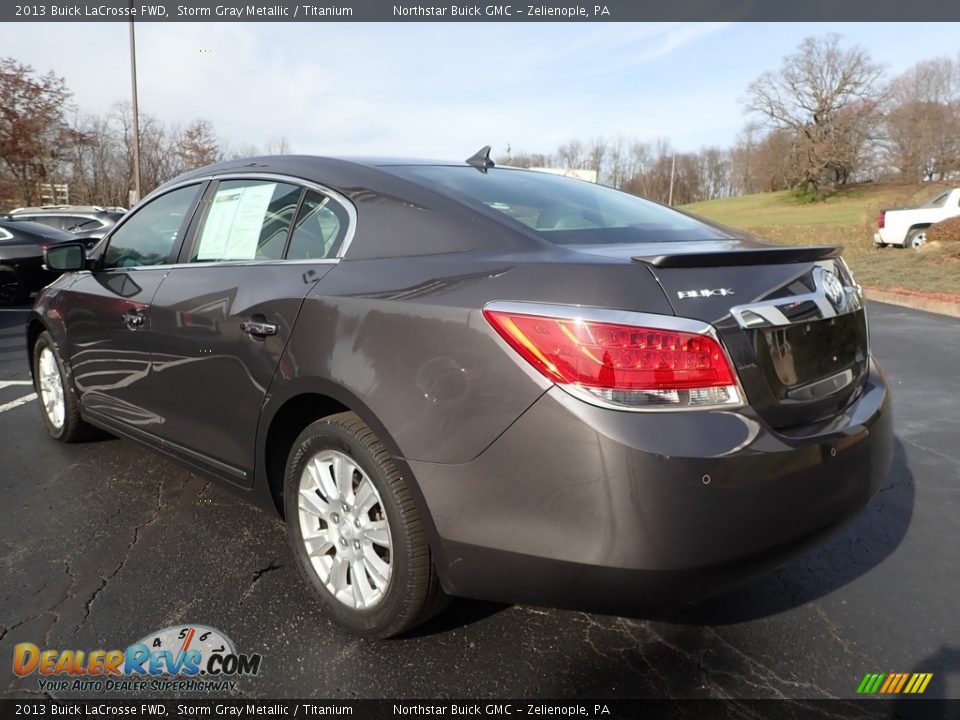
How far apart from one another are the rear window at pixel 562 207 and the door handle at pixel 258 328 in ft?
2.40

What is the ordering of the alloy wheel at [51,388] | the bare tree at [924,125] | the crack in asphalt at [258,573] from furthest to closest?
the bare tree at [924,125], the alloy wheel at [51,388], the crack in asphalt at [258,573]

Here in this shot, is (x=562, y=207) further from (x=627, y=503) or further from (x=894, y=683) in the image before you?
(x=894, y=683)

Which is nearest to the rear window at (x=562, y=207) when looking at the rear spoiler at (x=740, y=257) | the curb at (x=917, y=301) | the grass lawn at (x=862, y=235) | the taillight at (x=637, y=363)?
the rear spoiler at (x=740, y=257)

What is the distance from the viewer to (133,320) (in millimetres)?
3287

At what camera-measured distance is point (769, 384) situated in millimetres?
1863

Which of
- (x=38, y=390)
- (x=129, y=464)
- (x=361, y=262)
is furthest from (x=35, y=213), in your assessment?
(x=361, y=262)

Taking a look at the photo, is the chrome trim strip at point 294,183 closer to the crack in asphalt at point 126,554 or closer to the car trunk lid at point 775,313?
the car trunk lid at point 775,313

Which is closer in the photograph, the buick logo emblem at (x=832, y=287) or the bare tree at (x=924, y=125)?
the buick logo emblem at (x=832, y=287)

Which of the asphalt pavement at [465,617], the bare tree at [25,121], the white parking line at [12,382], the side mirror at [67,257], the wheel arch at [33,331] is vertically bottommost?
the asphalt pavement at [465,617]

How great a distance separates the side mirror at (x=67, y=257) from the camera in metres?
3.77

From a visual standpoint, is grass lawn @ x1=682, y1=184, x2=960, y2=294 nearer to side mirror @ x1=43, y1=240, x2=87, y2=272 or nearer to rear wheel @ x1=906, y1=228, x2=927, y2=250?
rear wheel @ x1=906, y1=228, x2=927, y2=250

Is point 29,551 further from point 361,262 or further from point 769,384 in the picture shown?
point 769,384

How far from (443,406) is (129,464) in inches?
112

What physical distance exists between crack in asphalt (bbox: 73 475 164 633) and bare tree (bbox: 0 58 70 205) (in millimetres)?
27762
